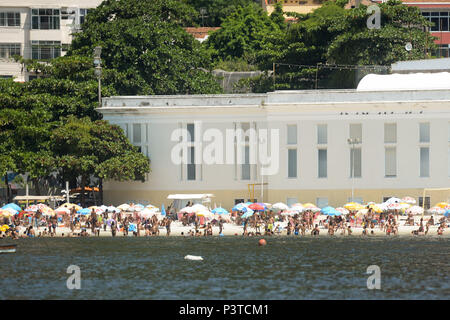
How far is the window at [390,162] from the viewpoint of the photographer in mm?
110938

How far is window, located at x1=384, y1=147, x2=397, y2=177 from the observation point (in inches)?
4368

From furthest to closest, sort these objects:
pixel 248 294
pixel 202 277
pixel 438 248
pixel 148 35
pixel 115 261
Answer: pixel 148 35 < pixel 438 248 < pixel 115 261 < pixel 202 277 < pixel 248 294

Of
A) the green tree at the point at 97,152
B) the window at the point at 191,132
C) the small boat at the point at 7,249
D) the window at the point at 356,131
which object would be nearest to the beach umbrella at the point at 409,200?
the window at the point at 356,131

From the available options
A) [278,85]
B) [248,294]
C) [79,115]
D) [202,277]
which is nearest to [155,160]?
[79,115]

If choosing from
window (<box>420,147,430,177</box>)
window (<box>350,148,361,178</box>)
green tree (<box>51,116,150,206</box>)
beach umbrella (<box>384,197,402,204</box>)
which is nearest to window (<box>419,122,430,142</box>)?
window (<box>420,147,430,177</box>)

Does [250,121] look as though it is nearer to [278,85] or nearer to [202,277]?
[278,85]

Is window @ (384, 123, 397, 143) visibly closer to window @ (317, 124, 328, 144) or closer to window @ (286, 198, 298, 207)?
window @ (317, 124, 328, 144)

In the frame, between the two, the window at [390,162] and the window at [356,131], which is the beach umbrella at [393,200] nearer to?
the window at [390,162]

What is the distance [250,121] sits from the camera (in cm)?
11231

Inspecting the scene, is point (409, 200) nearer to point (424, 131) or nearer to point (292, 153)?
point (424, 131)

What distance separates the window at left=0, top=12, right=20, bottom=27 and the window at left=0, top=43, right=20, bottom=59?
2.72 m

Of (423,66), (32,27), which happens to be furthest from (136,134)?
(32,27)
